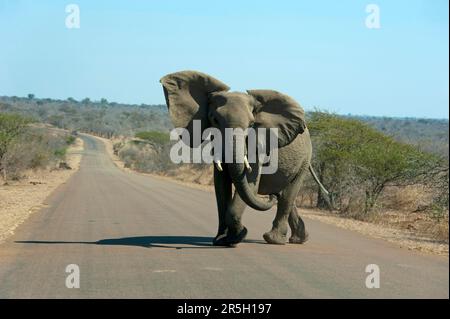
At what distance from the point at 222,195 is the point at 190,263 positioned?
208 centimetres

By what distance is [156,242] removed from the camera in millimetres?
12141

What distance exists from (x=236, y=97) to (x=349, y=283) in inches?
157

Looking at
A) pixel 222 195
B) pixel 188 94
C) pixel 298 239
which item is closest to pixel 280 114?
pixel 188 94

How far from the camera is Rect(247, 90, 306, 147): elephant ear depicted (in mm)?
12158

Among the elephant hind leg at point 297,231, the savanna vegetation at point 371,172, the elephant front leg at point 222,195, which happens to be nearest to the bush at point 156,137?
the savanna vegetation at point 371,172

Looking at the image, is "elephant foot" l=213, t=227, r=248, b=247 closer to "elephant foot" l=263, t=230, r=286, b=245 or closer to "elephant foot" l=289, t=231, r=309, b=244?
"elephant foot" l=263, t=230, r=286, b=245

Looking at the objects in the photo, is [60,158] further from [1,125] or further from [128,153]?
[1,125]

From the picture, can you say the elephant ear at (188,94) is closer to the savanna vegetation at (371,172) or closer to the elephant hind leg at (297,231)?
the elephant hind leg at (297,231)

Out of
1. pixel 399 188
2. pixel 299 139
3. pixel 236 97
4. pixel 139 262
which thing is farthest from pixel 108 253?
pixel 399 188

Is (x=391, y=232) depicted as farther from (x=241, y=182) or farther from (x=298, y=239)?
(x=241, y=182)

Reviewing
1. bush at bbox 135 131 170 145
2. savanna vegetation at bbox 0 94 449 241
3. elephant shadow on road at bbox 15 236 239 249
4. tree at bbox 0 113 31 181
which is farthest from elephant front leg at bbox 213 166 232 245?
bush at bbox 135 131 170 145

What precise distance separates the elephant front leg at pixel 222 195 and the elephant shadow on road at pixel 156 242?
0.24 metres

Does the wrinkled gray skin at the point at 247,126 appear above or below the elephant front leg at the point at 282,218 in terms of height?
above

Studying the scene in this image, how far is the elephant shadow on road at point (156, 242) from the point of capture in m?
11.7
